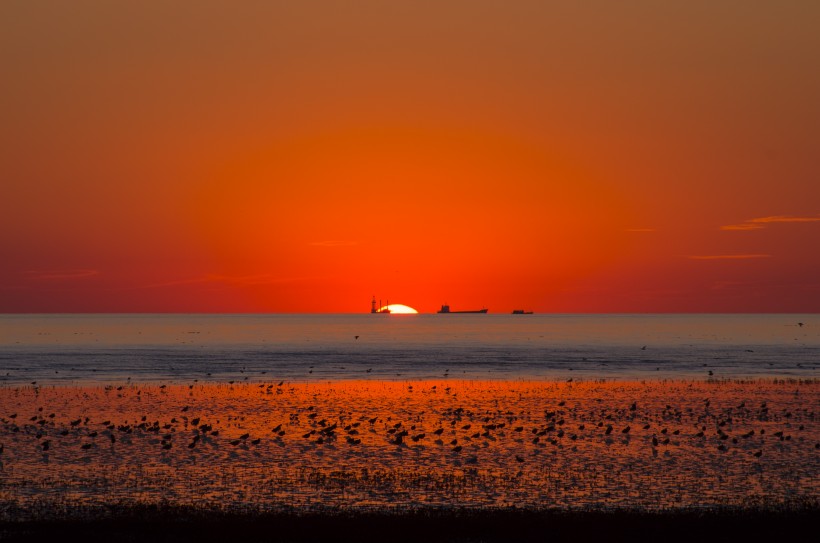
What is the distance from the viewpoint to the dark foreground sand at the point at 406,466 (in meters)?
21.8

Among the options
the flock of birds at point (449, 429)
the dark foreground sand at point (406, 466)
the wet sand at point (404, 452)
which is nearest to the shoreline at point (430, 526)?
the dark foreground sand at point (406, 466)

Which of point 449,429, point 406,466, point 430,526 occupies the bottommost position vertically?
point 430,526

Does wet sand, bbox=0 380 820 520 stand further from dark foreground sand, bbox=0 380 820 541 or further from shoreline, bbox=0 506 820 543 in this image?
shoreline, bbox=0 506 820 543

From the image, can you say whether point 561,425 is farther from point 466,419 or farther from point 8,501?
point 8,501

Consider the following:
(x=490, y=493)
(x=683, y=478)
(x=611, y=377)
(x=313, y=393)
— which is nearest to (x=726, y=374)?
(x=611, y=377)

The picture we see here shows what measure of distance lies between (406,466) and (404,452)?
2.93m

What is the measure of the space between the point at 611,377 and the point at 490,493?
55765mm

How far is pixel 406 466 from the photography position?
30.2 meters

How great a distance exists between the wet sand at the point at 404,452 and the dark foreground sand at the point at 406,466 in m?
0.12

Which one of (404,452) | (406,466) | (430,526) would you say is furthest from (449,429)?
(430,526)

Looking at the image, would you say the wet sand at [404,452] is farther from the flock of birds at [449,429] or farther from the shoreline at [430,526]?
the shoreline at [430,526]

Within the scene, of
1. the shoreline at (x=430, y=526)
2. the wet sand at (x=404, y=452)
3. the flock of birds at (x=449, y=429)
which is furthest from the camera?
the flock of birds at (x=449, y=429)

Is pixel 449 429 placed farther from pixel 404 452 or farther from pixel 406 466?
pixel 406 466

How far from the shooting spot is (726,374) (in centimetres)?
8312
